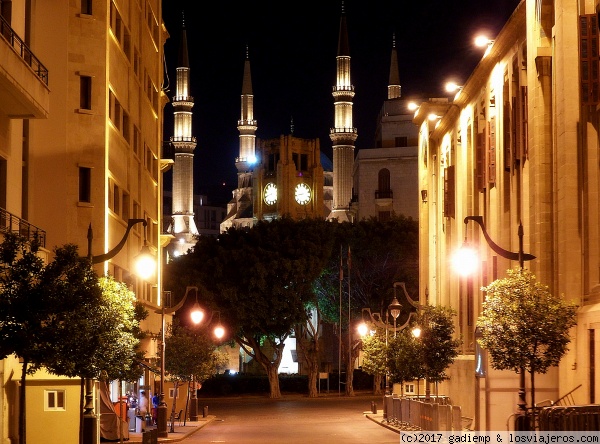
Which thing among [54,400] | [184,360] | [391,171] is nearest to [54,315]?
[54,400]

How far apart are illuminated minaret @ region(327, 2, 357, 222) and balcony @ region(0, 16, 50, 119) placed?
411ft

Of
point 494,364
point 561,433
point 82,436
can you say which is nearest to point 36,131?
point 82,436

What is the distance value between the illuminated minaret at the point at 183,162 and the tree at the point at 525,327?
13218cm

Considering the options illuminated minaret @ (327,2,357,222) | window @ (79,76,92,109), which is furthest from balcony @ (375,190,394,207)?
window @ (79,76,92,109)

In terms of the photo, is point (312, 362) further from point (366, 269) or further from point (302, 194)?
point (302, 194)

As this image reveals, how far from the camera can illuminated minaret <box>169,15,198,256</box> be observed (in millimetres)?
157250

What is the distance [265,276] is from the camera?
80.1m

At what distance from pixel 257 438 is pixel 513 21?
1506cm

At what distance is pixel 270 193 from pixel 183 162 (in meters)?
13.1

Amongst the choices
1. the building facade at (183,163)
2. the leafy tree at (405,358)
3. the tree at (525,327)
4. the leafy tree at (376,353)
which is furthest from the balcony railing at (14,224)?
the building facade at (183,163)

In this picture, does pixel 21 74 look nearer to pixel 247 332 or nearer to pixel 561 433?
pixel 561 433

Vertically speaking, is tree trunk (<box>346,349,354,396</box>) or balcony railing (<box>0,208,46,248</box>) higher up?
balcony railing (<box>0,208,46,248</box>)

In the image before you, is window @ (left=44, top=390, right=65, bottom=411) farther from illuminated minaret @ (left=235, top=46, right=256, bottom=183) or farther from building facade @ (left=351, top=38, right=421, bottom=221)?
illuminated minaret @ (left=235, top=46, right=256, bottom=183)

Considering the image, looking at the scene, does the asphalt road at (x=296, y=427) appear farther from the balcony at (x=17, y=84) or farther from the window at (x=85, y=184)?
the balcony at (x=17, y=84)
